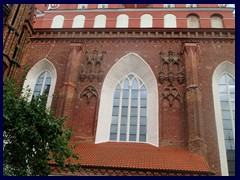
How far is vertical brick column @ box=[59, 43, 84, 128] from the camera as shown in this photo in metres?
14.1

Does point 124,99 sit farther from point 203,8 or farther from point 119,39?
point 203,8

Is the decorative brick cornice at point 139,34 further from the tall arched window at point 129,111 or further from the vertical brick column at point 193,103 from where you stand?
the tall arched window at point 129,111

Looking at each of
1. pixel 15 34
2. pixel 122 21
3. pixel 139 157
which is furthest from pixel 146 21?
pixel 139 157

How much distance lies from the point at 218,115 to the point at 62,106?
317 inches

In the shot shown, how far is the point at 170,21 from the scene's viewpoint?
21.0m

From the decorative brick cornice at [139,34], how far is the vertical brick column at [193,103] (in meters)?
1.55

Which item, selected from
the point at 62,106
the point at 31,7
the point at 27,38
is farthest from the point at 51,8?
the point at 62,106

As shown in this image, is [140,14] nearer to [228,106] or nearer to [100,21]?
[100,21]

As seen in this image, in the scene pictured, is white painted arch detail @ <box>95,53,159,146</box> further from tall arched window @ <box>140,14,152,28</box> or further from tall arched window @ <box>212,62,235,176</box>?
tall arched window @ <box>140,14,152,28</box>

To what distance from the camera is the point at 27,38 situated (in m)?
17.3

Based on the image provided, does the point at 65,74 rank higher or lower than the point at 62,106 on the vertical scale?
higher

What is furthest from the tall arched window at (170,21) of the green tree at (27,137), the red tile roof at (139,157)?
the green tree at (27,137)

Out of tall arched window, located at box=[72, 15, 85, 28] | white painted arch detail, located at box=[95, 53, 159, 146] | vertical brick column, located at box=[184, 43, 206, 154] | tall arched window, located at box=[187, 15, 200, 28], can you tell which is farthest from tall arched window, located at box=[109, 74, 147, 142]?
tall arched window, located at box=[187, 15, 200, 28]

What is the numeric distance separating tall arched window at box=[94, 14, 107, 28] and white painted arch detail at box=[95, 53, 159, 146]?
5559mm
